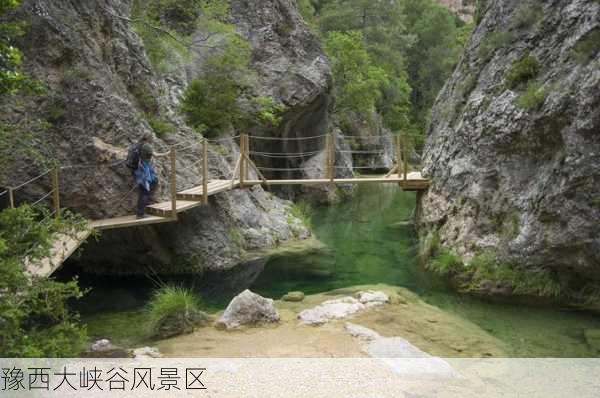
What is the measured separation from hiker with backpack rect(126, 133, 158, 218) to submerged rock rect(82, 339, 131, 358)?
3.70 metres

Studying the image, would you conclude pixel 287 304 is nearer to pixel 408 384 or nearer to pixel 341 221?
A: pixel 408 384

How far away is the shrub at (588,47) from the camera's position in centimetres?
935

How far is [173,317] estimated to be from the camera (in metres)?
7.84

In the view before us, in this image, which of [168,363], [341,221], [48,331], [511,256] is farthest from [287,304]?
[341,221]

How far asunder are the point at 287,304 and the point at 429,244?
5.07m

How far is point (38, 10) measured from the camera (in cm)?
1021

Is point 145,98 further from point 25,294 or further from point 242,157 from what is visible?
point 25,294

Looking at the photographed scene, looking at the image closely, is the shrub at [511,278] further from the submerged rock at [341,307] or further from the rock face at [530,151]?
the submerged rock at [341,307]

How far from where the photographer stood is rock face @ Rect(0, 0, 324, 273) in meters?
10.2

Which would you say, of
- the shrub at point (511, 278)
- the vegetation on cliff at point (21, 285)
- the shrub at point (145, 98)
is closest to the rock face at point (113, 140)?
the shrub at point (145, 98)

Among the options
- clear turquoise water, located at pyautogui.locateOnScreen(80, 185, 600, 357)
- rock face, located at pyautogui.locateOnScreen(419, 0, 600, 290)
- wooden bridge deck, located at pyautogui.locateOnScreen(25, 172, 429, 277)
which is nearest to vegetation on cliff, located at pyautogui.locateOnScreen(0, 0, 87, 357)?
wooden bridge deck, located at pyautogui.locateOnScreen(25, 172, 429, 277)

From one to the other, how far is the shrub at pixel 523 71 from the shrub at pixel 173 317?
27.6 feet

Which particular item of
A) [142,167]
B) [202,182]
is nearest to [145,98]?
[202,182]

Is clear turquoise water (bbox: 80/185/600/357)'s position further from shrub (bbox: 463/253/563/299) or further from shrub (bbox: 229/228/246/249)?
shrub (bbox: 229/228/246/249)
